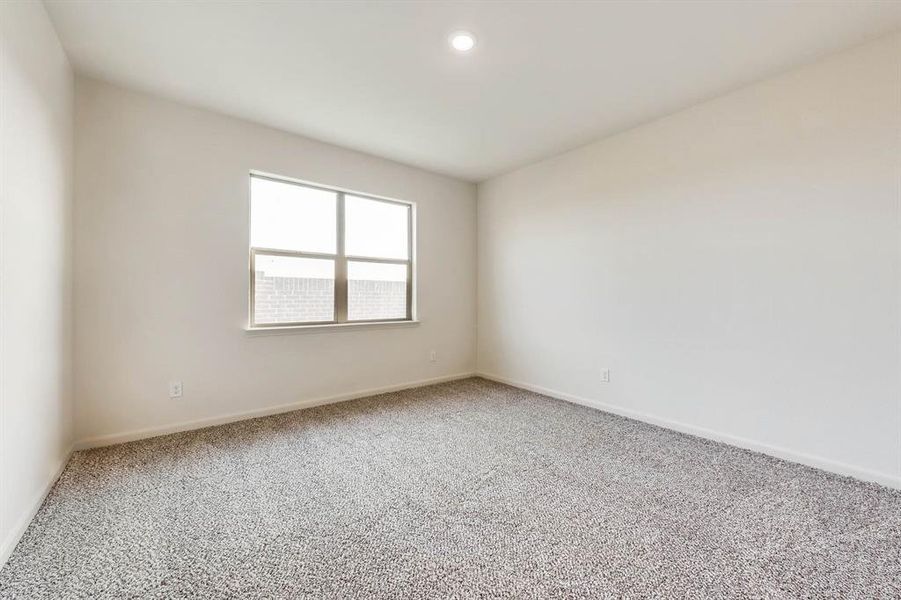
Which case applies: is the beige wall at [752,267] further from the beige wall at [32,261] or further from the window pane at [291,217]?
the beige wall at [32,261]

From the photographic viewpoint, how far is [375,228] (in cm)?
393

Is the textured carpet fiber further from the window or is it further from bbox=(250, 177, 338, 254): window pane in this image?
bbox=(250, 177, 338, 254): window pane

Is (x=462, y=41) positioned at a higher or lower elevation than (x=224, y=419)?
higher

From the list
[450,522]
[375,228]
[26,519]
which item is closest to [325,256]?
[375,228]

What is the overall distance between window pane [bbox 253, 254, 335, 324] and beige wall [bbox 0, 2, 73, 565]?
1171mm

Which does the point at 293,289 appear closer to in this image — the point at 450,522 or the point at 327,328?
the point at 327,328

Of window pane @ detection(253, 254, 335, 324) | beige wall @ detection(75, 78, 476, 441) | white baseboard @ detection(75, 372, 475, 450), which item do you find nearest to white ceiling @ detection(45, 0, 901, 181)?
beige wall @ detection(75, 78, 476, 441)

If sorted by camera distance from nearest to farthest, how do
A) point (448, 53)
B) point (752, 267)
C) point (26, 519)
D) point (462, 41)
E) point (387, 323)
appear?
1. point (26, 519)
2. point (462, 41)
3. point (448, 53)
4. point (752, 267)
5. point (387, 323)

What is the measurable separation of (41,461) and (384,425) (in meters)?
1.90

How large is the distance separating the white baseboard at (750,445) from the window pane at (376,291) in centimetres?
190

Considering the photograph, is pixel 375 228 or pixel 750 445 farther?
pixel 375 228

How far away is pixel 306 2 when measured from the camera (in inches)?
71.6

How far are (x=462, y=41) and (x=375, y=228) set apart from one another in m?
2.16

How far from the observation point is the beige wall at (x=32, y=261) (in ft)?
4.91
